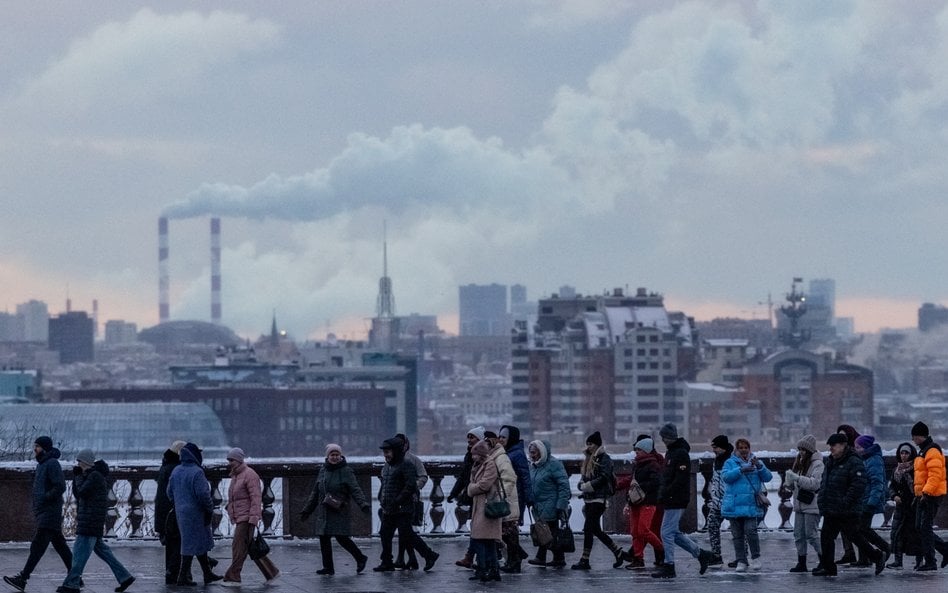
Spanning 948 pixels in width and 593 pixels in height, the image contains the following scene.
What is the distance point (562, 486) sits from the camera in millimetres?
24641

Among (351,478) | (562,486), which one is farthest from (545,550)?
(351,478)

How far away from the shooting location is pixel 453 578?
23.7m

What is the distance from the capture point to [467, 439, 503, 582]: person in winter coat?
23312mm

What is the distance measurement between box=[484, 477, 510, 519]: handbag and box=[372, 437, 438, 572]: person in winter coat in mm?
1168

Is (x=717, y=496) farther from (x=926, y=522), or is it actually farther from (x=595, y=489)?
(x=926, y=522)

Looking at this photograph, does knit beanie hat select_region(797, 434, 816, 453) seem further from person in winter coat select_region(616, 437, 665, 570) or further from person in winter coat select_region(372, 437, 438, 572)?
person in winter coat select_region(372, 437, 438, 572)

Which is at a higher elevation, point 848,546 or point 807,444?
point 807,444

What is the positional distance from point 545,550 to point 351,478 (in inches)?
100

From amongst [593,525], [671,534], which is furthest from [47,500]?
[671,534]

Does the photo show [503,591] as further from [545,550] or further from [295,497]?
[295,497]

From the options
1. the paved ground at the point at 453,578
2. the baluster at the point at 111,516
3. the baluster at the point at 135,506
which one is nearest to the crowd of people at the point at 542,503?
the paved ground at the point at 453,578

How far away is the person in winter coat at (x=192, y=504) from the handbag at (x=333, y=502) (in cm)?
156

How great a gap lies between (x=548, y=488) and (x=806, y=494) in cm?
297

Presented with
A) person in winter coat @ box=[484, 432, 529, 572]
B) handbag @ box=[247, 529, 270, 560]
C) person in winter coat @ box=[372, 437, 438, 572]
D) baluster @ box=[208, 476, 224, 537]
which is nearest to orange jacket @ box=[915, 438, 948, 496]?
person in winter coat @ box=[484, 432, 529, 572]
